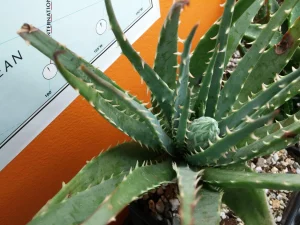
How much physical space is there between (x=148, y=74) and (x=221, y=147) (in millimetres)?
117

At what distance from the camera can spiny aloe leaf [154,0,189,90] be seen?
1.47 feet

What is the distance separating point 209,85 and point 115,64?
210 millimetres

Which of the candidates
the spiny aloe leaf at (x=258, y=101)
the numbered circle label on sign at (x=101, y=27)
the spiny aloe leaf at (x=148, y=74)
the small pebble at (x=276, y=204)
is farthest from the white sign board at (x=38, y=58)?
the small pebble at (x=276, y=204)

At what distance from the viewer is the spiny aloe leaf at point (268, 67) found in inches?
21.0

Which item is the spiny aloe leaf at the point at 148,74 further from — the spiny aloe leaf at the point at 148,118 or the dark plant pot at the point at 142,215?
the dark plant pot at the point at 142,215

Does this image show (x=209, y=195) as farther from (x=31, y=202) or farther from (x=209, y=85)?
(x=31, y=202)

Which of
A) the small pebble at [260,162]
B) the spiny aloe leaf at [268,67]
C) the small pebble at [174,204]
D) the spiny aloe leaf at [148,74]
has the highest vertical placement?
the spiny aloe leaf at [268,67]

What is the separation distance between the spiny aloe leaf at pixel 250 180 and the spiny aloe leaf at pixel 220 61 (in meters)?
0.08

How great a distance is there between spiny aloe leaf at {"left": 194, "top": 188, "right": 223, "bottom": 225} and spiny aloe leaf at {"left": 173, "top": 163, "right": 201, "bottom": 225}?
33mm

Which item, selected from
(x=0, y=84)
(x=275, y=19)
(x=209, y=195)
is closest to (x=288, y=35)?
(x=275, y=19)

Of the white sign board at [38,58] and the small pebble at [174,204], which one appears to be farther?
the small pebble at [174,204]

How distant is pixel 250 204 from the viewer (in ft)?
1.57

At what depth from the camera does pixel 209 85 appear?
0.47 m

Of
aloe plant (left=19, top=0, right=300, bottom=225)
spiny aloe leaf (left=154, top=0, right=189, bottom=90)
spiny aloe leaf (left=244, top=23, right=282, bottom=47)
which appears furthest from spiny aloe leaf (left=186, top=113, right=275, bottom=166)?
spiny aloe leaf (left=244, top=23, right=282, bottom=47)
